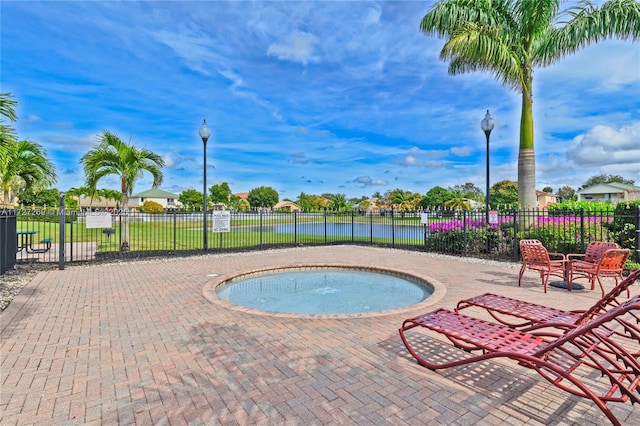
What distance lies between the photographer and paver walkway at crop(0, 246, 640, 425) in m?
2.58

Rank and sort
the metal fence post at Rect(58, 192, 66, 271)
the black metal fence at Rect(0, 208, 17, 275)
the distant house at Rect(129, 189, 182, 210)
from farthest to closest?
the distant house at Rect(129, 189, 182, 210) → the metal fence post at Rect(58, 192, 66, 271) → the black metal fence at Rect(0, 208, 17, 275)

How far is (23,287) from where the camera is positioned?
6883mm

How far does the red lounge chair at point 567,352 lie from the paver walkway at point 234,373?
0.25 meters

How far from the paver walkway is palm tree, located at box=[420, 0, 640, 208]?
7.96 meters

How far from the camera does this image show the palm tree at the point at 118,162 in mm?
11922

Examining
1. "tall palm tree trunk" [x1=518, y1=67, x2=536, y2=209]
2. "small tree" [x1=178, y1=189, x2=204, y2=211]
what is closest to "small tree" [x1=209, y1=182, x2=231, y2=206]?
"small tree" [x1=178, y1=189, x2=204, y2=211]

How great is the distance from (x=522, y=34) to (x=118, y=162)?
15316mm

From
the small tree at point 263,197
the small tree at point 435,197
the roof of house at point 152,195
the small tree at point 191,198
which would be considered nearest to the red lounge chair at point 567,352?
the small tree at point 435,197

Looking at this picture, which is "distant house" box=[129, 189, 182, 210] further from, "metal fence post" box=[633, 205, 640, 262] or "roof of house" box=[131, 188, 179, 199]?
"metal fence post" box=[633, 205, 640, 262]

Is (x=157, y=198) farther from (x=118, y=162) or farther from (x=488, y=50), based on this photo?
(x=488, y=50)

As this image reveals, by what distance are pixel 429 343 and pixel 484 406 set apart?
130cm

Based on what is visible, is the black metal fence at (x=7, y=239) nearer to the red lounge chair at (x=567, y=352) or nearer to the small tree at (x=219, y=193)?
the red lounge chair at (x=567, y=352)

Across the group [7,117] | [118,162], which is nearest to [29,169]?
[118,162]

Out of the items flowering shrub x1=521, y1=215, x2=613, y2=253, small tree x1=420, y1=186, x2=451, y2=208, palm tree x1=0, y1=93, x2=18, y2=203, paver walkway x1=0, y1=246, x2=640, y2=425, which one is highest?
small tree x1=420, y1=186, x2=451, y2=208
